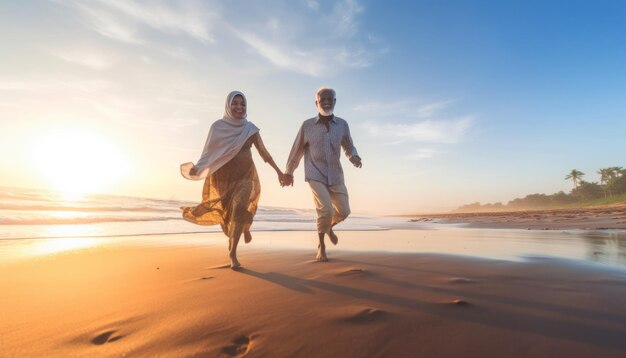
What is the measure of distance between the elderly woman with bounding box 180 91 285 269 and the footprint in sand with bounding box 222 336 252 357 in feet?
9.20

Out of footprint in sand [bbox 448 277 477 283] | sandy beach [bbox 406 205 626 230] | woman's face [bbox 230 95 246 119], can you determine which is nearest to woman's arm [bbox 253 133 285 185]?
woman's face [bbox 230 95 246 119]

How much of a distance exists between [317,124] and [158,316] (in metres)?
3.52

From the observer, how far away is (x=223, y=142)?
459cm

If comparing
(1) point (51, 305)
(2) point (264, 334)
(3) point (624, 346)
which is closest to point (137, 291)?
(1) point (51, 305)

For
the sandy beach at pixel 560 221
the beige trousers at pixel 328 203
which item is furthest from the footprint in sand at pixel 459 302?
the sandy beach at pixel 560 221

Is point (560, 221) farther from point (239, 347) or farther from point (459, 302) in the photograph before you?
point (239, 347)

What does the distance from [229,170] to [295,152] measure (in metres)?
1.05

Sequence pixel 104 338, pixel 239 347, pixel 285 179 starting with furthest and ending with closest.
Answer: pixel 285 179
pixel 104 338
pixel 239 347

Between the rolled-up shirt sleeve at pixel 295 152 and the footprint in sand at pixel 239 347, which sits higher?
the rolled-up shirt sleeve at pixel 295 152

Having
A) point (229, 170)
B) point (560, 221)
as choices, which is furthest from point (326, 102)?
point (560, 221)

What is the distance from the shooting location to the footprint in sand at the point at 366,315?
5.96ft

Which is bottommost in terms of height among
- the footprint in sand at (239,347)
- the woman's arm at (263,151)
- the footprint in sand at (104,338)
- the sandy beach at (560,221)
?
the footprint in sand at (239,347)

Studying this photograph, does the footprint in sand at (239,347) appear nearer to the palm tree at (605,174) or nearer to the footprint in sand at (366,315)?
the footprint in sand at (366,315)

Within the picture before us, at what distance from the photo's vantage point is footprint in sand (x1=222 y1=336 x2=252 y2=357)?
4.98ft
